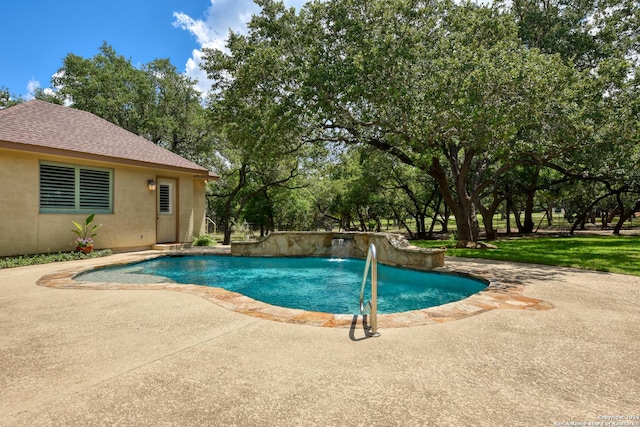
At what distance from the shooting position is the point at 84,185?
34.3 ft

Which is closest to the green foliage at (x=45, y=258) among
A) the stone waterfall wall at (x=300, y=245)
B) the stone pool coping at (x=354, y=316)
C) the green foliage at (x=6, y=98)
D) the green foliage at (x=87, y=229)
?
the green foliage at (x=87, y=229)

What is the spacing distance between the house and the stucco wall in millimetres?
21

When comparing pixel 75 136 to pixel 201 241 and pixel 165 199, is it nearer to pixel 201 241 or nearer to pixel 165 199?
pixel 165 199

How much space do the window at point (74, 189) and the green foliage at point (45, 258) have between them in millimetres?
1403

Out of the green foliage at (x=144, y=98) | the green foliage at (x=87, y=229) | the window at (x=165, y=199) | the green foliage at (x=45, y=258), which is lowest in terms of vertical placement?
the green foliage at (x=45, y=258)

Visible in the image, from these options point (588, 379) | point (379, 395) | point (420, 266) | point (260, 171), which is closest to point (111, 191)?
point (260, 171)

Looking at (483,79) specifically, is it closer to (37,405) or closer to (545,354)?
(545,354)

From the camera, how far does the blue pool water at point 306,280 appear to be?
6.40 meters

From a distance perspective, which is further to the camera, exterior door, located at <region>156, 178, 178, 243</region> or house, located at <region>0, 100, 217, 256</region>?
exterior door, located at <region>156, 178, 178, 243</region>

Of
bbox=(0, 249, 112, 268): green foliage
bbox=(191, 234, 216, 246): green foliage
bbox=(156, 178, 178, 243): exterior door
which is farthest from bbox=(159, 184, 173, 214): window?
bbox=(0, 249, 112, 268): green foliage

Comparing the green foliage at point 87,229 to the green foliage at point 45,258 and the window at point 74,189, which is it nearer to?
the window at point 74,189

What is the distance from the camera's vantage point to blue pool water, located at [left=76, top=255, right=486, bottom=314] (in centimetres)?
640

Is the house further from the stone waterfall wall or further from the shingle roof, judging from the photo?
the stone waterfall wall

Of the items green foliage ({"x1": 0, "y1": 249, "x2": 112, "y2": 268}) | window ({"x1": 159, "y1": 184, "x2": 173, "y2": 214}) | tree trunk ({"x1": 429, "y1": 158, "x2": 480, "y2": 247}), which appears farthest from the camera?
tree trunk ({"x1": 429, "y1": 158, "x2": 480, "y2": 247})
